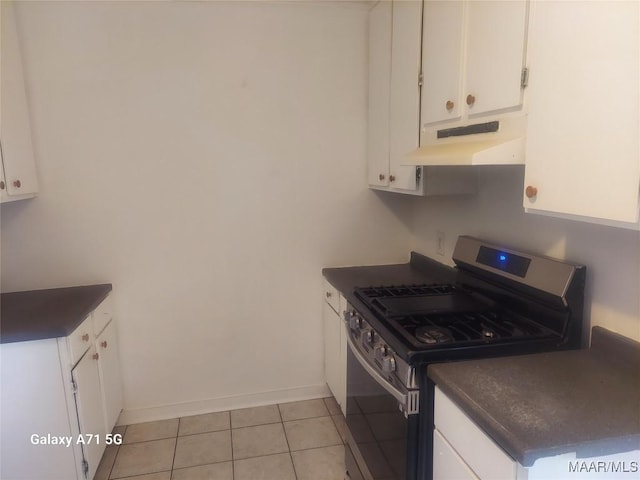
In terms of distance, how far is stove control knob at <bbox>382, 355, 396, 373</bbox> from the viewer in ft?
4.86

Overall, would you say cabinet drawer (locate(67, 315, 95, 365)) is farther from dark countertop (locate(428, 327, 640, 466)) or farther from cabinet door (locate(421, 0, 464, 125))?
cabinet door (locate(421, 0, 464, 125))

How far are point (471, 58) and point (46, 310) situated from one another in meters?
2.10

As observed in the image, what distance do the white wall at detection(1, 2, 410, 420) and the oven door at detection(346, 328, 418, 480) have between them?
821 millimetres

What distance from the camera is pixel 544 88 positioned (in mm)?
1174

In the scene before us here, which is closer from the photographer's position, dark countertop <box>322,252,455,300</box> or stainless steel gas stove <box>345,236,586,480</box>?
stainless steel gas stove <box>345,236,586,480</box>

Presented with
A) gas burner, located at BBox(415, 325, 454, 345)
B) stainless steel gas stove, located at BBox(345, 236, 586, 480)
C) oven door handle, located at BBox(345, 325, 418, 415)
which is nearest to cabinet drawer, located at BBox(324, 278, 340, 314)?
stainless steel gas stove, located at BBox(345, 236, 586, 480)

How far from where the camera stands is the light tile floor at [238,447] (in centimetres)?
220

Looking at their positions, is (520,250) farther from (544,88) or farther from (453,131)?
(544,88)

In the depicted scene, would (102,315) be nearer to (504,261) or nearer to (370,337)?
(370,337)

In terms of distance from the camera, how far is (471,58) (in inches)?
61.1

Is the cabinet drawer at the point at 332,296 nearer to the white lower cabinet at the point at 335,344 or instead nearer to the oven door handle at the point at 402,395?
the white lower cabinet at the point at 335,344

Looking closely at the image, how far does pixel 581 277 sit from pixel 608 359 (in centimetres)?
27
